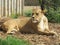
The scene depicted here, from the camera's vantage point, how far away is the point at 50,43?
23.8 feet

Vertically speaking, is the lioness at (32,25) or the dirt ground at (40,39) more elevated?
the lioness at (32,25)

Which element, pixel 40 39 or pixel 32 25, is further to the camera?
pixel 32 25

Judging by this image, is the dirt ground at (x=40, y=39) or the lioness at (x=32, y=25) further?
the lioness at (x=32, y=25)

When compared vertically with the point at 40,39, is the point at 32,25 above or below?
above

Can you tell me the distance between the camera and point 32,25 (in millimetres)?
8445

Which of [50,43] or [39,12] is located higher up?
[39,12]

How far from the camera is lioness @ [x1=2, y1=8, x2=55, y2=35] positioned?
26.4 ft

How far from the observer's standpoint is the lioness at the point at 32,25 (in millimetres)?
8047

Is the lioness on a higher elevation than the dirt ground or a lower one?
higher

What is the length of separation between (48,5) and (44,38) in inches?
152

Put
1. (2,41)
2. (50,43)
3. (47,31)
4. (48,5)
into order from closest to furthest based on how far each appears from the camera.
Result: (2,41) < (50,43) < (47,31) < (48,5)

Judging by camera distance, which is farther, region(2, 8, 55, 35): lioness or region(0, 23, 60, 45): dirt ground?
region(2, 8, 55, 35): lioness

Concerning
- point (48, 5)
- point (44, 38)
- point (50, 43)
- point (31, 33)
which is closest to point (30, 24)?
point (31, 33)

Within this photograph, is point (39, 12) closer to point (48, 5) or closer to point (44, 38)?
point (44, 38)
